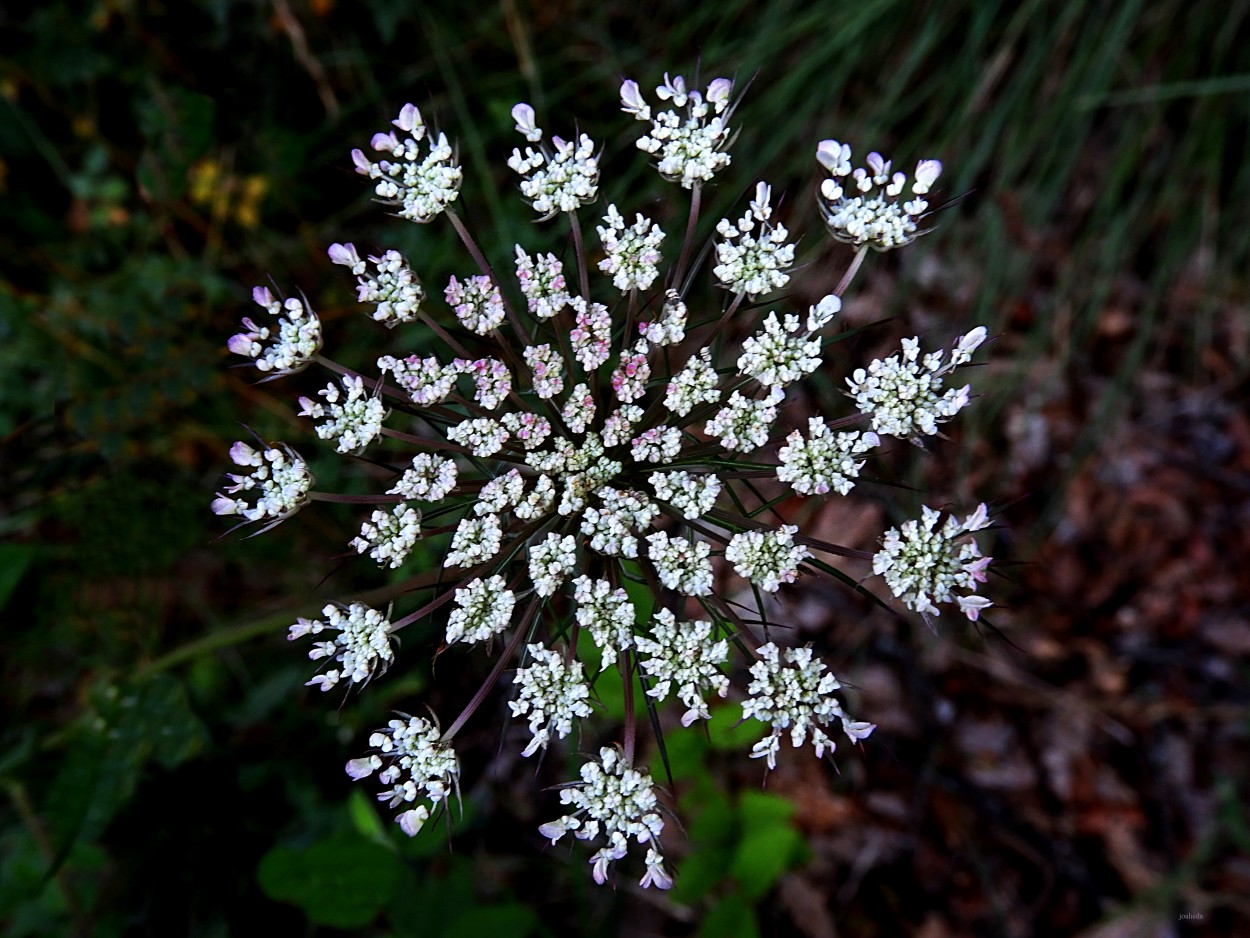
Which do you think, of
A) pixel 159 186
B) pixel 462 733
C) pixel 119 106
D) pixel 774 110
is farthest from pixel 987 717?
pixel 119 106

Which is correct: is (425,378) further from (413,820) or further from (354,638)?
(413,820)

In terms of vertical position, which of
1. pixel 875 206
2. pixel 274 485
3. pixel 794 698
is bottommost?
pixel 794 698

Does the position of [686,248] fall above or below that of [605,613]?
above

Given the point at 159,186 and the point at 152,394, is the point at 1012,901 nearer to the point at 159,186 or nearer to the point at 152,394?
the point at 152,394

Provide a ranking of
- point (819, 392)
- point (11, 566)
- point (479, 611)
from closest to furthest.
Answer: point (479, 611) < point (11, 566) < point (819, 392)

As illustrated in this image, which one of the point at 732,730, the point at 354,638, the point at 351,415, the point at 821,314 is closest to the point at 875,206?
the point at 821,314

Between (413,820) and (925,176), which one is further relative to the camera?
(925,176)

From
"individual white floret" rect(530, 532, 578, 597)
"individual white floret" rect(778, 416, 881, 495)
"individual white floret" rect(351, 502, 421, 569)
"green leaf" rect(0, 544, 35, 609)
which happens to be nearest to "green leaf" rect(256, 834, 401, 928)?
"individual white floret" rect(351, 502, 421, 569)
